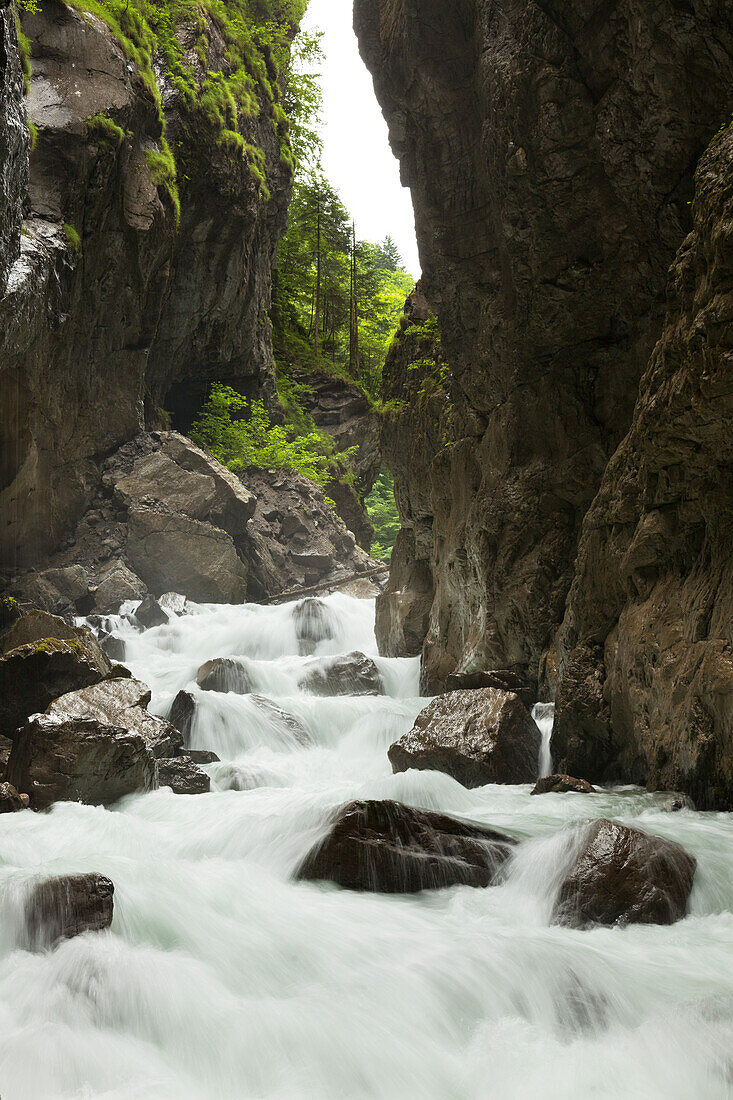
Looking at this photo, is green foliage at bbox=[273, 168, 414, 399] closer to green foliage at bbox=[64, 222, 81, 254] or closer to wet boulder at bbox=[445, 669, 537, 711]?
green foliage at bbox=[64, 222, 81, 254]

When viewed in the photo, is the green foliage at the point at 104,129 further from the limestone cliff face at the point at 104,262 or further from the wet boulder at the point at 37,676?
the wet boulder at the point at 37,676

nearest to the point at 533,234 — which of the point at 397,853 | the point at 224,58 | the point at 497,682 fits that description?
the point at 497,682

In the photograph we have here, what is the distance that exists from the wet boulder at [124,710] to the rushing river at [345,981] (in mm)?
1796

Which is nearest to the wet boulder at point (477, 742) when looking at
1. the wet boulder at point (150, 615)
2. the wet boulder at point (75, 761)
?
the wet boulder at point (75, 761)

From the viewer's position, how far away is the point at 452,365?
11.8 metres

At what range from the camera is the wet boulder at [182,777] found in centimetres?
779

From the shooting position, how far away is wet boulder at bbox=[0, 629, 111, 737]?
29.0 feet

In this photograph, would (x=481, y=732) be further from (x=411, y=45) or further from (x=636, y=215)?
(x=411, y=45)

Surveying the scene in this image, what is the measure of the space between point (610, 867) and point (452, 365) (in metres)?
8.86

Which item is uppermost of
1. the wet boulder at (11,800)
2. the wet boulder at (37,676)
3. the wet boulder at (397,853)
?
the wet boulder at (37,676)

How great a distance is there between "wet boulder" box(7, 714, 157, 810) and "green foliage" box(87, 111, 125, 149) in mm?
12690

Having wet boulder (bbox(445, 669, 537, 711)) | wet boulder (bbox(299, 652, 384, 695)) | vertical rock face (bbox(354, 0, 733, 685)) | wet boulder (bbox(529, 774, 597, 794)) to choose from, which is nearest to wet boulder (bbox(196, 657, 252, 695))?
wet boulder (bbox(299, 652, 384, 695))

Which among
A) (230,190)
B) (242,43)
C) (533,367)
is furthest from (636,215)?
(242,43)

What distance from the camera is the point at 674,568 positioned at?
6.65 m
